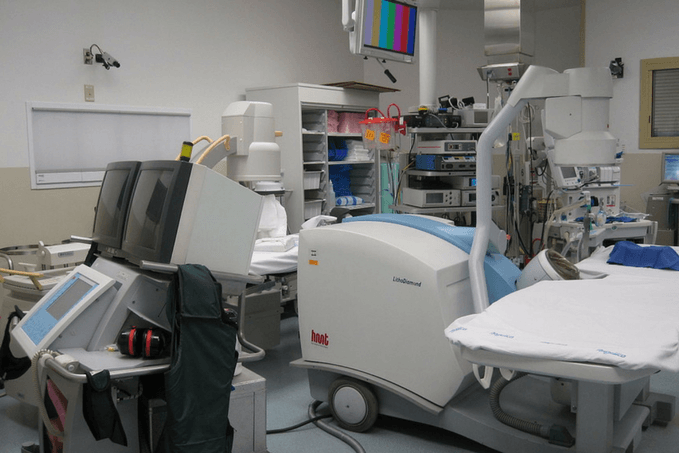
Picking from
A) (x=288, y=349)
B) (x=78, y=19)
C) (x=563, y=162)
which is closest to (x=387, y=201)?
(x=288, y=349)

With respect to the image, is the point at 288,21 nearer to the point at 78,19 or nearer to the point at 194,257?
the point at 78,19

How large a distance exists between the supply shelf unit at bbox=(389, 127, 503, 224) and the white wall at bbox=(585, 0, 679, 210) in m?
2.67

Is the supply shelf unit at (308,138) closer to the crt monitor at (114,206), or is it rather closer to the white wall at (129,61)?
the white wall at (129,61)

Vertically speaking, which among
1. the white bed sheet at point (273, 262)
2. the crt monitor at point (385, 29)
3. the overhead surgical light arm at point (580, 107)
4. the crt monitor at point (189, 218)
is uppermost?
the crt monitor at point (385, 29)

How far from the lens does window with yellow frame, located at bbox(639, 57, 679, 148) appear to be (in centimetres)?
707

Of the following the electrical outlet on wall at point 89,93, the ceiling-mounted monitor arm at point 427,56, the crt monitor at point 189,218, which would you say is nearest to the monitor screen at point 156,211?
the crt monitor at point 189,218

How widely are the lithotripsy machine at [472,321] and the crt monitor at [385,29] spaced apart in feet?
3.30

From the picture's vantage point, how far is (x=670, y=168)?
7000 millimetres

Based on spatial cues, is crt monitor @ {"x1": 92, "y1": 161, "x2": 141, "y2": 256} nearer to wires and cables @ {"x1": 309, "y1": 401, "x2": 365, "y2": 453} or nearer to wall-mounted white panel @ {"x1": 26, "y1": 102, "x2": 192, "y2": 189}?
wires and cables @ {"x1": 309, "y1": 401, "x2": 365, "y2": 453}

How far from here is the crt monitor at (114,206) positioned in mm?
2533

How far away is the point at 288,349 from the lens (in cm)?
452

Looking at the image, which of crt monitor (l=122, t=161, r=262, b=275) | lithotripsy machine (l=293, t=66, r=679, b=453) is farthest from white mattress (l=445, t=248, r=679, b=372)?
crt monitor (l=122, t=161, r=262, b=275)

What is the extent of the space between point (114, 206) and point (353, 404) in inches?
59.2

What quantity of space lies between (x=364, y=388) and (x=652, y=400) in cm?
152
